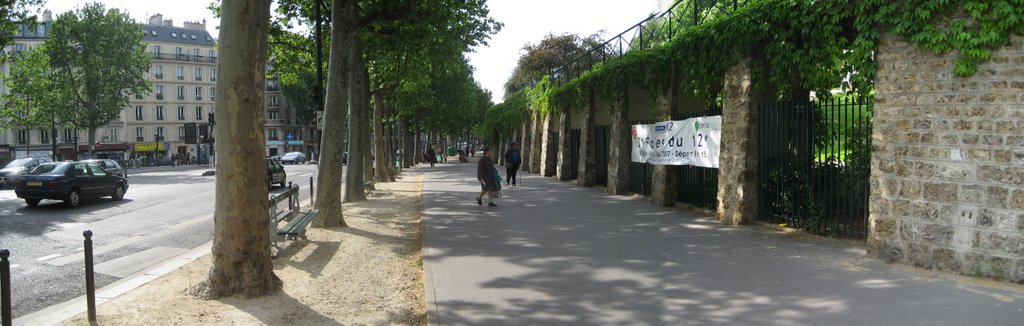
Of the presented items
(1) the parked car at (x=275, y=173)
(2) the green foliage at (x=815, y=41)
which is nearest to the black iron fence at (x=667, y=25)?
(2) the green foliage at (x=815, y=41)

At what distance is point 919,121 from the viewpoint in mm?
7137

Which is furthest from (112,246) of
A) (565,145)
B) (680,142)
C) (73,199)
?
(565,145)

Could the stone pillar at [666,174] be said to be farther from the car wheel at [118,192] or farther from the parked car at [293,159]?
the parked car at [293,159]

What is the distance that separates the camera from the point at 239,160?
6.21 metres

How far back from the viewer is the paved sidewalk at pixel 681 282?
5.33 m

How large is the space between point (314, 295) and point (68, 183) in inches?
537

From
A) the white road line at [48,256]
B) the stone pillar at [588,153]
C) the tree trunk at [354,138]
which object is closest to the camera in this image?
the white road line at [48,256]

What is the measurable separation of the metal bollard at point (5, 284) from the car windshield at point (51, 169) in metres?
14.5

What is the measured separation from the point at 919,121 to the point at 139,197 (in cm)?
2033

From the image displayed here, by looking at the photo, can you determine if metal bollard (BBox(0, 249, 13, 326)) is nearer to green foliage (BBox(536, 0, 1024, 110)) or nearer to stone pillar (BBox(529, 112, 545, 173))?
green foliage (BBox(536, 0, 1024, 110))

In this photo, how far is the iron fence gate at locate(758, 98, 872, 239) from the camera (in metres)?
8.94

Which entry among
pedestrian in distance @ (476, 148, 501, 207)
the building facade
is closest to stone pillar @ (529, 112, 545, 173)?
pedestrian in distance @ (476, 148, 501, 207)

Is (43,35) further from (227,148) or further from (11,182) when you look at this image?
(227,148)

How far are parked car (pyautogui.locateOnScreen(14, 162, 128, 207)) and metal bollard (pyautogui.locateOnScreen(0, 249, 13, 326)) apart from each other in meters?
13.9
